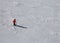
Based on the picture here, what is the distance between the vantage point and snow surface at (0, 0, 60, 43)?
5.45 ft

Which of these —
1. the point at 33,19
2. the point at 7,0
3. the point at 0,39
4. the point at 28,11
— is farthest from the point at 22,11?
the point at 0,39

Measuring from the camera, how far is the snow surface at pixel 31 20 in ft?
5.45

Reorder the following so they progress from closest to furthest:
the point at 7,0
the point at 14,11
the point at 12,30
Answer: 1. the point at 12,30
2. the point at 14,11
3. the point at 7,0

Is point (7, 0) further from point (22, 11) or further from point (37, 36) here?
point (37, 36)

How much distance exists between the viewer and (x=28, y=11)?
214 cm

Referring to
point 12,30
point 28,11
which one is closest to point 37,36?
point 12,30

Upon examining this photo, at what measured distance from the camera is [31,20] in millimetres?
1956

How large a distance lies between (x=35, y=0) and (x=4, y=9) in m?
0.49

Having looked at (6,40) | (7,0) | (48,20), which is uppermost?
(7,0)

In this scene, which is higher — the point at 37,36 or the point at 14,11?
the point at 14,11

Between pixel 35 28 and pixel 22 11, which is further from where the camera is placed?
pixel 22 11

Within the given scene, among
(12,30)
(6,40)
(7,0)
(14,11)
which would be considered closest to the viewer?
(6,40)

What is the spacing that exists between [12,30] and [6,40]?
17cm

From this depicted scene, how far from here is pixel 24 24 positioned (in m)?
1.87
